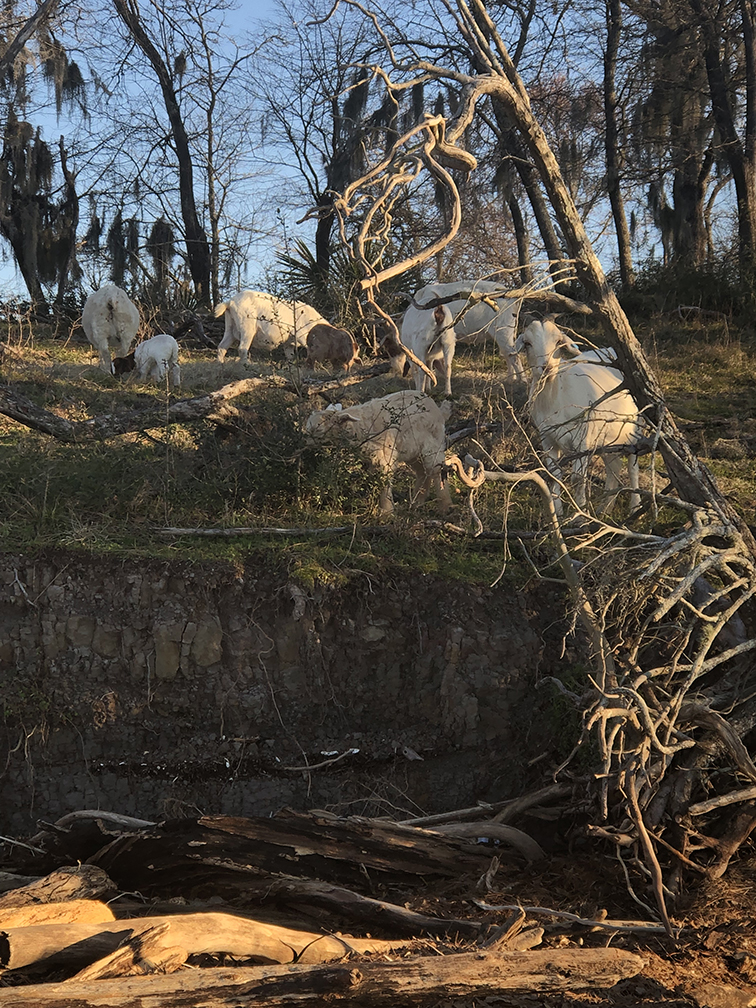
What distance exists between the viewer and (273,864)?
203 inches

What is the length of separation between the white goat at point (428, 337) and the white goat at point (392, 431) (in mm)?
2645

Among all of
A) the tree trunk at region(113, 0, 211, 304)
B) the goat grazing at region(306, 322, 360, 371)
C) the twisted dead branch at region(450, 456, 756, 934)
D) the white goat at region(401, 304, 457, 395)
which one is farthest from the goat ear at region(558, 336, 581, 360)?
the tree trunk at region(113, 0, 211, 304)

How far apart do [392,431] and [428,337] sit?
137 inches

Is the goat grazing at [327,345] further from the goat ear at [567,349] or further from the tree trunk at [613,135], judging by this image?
the tree trunk at [613,135]

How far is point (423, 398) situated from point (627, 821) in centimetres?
361

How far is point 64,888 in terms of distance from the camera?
4.77 metres

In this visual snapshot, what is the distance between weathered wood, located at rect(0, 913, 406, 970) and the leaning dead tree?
1444 millimetres

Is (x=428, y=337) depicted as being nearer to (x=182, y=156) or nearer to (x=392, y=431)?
(x=392, y=431)

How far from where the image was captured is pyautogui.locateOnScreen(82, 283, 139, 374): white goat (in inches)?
535

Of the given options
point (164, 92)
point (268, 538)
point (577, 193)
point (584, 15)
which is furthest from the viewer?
point (164, 92)

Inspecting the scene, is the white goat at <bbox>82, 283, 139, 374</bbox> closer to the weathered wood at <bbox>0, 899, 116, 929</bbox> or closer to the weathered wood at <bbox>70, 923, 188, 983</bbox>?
the weathered wood at <bbox>0, 899, 116, 929</bbox>

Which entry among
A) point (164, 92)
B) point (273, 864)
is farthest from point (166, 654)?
point (164, 92)

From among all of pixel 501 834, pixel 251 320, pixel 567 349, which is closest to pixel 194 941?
pixel 501 834

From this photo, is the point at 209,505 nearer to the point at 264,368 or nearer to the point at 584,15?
the point at 264,368
